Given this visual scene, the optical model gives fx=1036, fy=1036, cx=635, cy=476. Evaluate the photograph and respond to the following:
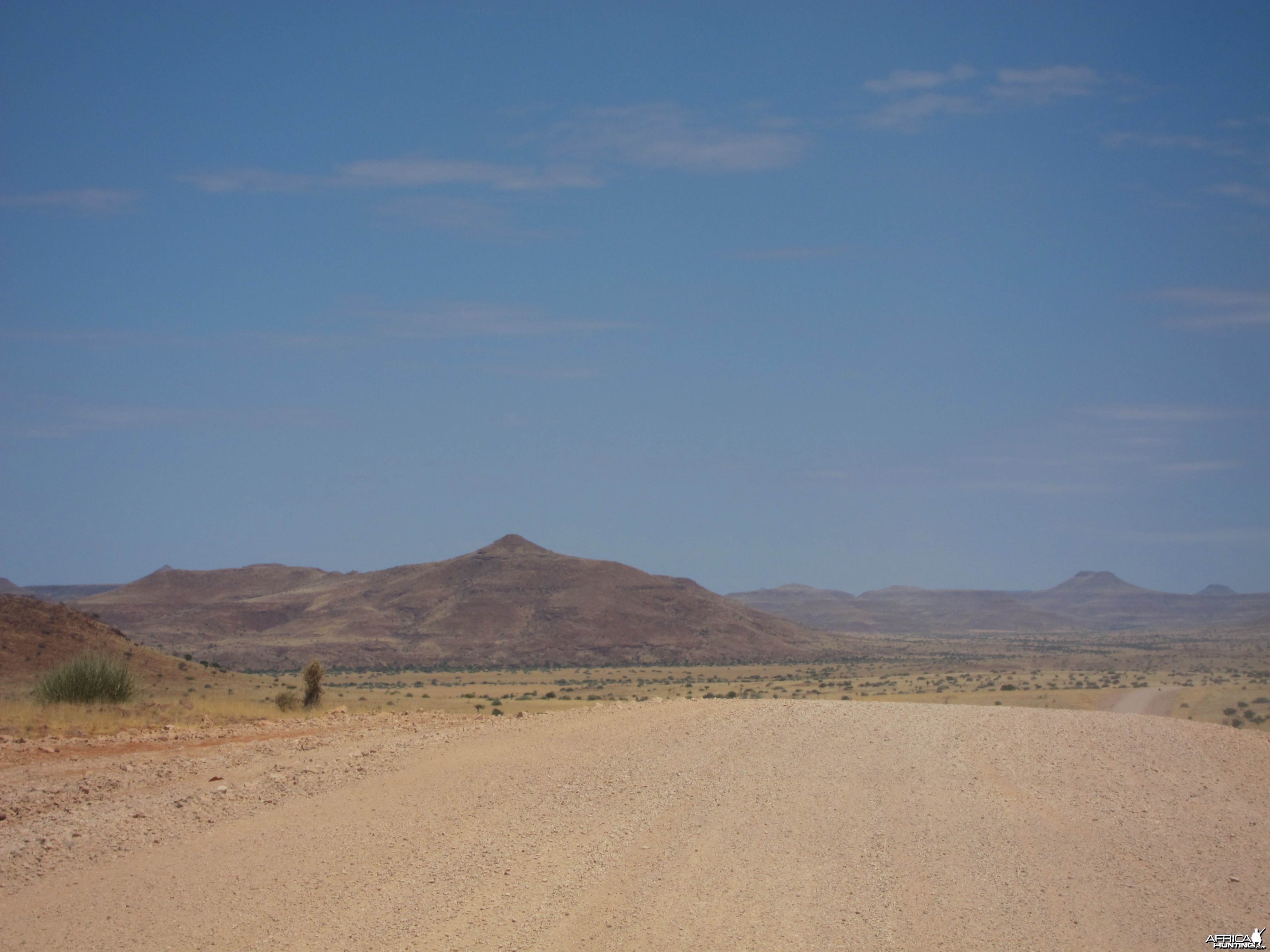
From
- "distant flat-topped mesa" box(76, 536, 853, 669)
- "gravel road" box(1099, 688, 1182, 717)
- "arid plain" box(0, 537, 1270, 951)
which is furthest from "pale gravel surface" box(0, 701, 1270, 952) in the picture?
"distant flat-topped mesa" box(76, 536, 853, 669)

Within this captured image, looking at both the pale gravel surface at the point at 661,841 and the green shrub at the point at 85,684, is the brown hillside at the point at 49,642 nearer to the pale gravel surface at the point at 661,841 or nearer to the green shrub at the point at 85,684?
the green shrub at the point at 85,684

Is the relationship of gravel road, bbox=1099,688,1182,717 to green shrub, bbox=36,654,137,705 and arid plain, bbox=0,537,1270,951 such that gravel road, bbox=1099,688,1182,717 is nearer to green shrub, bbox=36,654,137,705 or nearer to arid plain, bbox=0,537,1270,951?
arid plain, bbox=0,537,1270,951

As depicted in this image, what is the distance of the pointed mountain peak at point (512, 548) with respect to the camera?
13700cm

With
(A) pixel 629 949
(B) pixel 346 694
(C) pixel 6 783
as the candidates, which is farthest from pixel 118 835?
(B) pixel 346 694

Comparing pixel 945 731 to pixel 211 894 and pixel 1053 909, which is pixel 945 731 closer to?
pixel 1053 909

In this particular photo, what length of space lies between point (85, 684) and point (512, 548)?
118 metres

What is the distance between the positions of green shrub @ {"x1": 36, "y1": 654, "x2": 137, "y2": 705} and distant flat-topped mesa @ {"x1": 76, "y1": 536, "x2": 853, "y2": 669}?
70.5 metres

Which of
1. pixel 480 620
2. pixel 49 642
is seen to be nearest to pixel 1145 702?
pixel 49 642

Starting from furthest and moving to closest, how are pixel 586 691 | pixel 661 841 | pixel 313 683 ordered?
pixel 586 691
pixel 313 683
pixel 661 841

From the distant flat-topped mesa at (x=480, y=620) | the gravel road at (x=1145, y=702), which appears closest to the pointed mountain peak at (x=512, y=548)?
the distant flat-topped mesa at (x=480, y=620)

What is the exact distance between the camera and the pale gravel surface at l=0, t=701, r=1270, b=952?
27.6ft

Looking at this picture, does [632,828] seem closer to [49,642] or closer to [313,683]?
[313,683]

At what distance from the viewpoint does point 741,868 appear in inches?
370

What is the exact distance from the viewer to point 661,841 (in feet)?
33.5
